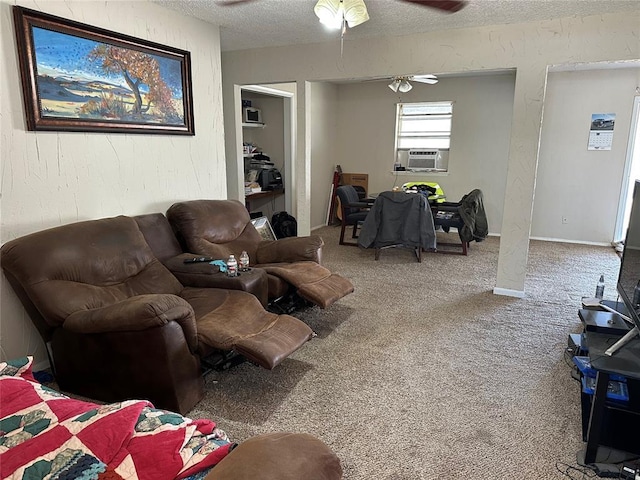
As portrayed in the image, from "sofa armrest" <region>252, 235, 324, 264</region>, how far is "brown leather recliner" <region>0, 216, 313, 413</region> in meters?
0.90

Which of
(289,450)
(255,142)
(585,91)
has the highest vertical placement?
(585,91)

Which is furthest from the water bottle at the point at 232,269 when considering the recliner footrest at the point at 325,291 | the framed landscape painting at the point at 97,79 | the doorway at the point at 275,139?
the doorway at the point at 275,139

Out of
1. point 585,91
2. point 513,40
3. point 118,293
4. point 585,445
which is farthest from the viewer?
point 585,91

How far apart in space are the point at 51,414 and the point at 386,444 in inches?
53.4

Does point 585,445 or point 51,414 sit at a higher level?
point 51,414

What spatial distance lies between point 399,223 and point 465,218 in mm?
843

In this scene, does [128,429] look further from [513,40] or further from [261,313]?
[513,40]

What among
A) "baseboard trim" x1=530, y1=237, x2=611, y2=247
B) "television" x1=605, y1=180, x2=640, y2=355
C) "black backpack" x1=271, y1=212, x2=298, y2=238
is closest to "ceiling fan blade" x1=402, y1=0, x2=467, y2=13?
"television" x1=605, y1=180, x2=640, y2=355

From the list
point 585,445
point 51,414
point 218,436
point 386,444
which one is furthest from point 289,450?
point 585,445

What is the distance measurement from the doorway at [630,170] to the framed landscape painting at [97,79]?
5.54 metres

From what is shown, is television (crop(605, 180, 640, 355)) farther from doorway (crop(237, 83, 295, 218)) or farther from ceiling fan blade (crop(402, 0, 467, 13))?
doorway (crop(237, 83, 295, 218))

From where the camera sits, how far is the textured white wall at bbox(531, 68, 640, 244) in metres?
5.42

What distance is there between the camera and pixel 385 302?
3.62m

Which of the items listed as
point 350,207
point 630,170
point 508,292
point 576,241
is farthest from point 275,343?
point 630,170
